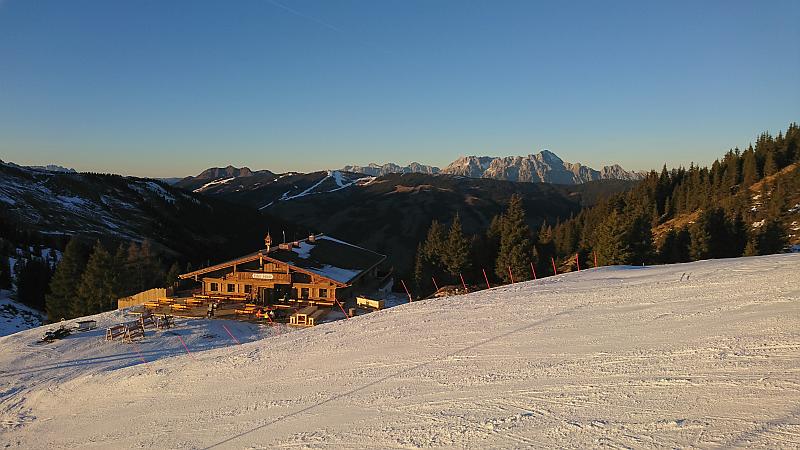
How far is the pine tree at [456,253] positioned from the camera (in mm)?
42125

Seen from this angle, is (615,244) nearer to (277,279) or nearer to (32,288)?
(277,279)

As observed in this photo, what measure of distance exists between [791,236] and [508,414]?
57.0 meters

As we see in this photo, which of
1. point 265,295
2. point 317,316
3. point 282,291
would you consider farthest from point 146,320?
point 317,316

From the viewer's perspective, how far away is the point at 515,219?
40531 millimetres

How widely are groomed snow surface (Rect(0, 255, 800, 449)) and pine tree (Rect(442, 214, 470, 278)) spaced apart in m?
20.3

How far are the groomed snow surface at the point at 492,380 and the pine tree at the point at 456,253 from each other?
20261mm

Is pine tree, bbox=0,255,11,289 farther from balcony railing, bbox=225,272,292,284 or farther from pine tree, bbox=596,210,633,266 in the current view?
pine tree, bbox=596,210,633,266

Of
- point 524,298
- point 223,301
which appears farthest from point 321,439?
point 223,301

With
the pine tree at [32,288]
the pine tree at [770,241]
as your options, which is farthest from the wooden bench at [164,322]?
the pine tree at [770,241]

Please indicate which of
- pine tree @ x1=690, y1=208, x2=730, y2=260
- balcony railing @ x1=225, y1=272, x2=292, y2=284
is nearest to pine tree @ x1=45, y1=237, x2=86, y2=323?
balcony railing @ x1=225, y1=272, x2=292, y2=284

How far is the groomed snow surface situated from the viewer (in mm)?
8570

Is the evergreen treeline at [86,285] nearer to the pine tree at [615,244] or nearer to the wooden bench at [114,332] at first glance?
the wooden bench at [114,332]

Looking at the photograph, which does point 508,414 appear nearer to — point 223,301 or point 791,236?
point 223,301

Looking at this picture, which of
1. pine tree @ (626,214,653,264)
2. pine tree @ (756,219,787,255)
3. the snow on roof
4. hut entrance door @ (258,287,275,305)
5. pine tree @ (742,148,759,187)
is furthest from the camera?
pine tree @ (742,148,759,187)
